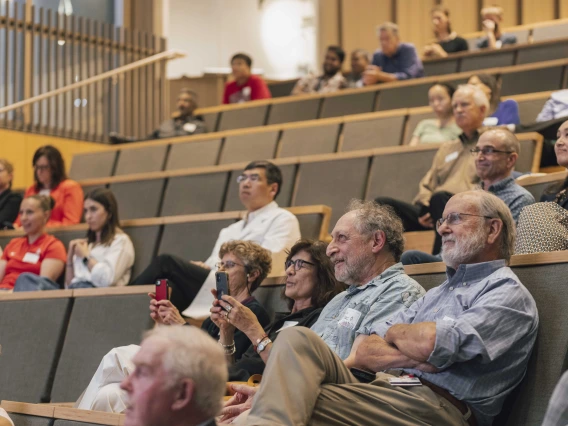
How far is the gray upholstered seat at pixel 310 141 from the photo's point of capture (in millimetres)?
4828

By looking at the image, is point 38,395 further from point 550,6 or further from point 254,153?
point 550,6

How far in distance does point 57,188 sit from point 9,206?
23 centimetres

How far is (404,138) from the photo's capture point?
15.3 ft

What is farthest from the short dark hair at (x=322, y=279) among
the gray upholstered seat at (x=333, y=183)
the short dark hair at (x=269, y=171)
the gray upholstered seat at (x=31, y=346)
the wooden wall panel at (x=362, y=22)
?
the wooden wall panel at (x=362, y=22)

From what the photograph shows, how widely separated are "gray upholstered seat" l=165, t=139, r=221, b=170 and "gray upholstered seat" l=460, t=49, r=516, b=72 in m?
1.71

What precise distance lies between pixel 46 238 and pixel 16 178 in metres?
2.23

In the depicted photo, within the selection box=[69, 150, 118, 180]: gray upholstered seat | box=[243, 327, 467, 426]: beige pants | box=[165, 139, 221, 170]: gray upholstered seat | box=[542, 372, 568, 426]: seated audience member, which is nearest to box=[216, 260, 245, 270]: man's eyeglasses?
box=[243, 327, 467, 426]: beige pants

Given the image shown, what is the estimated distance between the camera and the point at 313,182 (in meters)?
4.10

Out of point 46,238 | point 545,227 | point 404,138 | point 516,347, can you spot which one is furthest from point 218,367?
point 404,138

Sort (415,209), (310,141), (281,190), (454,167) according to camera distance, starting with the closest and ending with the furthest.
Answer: (415,209) → (454,167) → (281,190) → (310,141)

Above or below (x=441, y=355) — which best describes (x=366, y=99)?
above

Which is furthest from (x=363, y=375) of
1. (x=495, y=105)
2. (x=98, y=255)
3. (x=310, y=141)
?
(x=310, y=141)

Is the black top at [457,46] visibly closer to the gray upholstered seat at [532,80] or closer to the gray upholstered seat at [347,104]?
the gray upholstered seat at [347,104]

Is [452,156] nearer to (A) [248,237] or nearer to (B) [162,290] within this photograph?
(A) [248,237]
